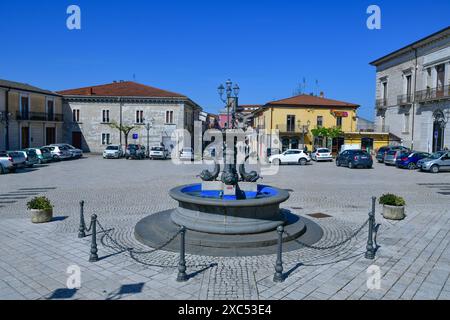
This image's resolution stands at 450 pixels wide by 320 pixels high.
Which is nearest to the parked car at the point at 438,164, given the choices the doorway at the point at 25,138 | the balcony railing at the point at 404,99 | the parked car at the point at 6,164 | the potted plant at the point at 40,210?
the balcony railing at the point at 404,99

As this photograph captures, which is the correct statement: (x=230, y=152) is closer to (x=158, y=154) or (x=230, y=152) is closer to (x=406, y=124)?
(x=158, y=154)

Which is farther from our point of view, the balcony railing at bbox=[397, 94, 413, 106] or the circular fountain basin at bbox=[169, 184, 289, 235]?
the balcony railing at bbox=[397, 94, 413, 106]

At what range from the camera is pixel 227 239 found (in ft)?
25.2

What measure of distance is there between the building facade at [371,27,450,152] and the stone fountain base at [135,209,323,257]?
3073 cm

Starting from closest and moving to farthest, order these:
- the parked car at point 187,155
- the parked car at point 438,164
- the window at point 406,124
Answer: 1. the parked car at point 438,164
2. the parked car at point 187,155
3. the window at point 406,124

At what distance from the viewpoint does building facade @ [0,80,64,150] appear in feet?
113

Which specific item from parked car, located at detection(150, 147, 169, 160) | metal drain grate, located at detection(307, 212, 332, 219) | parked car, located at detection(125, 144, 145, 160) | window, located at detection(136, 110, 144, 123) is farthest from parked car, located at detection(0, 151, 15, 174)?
window, located at detection(136, 110, 144, 123)

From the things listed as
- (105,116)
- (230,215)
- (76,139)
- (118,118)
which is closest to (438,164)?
(230,215)

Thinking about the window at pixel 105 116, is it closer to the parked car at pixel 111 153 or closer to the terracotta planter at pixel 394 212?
the parked car at pixel 111 153

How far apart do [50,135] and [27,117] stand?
16.0 ft

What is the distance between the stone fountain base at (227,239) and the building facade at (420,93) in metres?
30.7

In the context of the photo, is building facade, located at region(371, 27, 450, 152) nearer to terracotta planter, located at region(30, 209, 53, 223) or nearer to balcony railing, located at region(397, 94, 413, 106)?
balcony railing, located at region(397, 94, 413, 106)

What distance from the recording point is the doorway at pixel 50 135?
4141 centimetres
